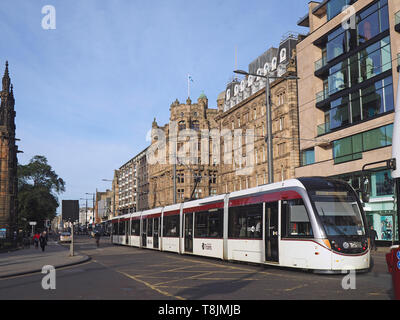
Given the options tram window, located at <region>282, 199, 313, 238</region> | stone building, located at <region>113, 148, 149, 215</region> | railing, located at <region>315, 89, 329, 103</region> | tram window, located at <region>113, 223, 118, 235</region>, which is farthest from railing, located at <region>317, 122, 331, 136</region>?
stone building, located at <region>113, 148, 149, 215</region>

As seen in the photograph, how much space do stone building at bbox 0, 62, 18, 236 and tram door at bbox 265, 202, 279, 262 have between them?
46062 mm

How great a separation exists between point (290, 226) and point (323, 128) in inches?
1061

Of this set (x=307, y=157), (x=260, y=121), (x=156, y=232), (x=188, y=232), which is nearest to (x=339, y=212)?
(x=188, y=232)

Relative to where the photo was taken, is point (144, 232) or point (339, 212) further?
point (144, 232)

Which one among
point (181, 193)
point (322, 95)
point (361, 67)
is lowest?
point (181, 193)

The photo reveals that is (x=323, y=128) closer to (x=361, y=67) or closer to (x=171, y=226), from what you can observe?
(x=361, y=67)

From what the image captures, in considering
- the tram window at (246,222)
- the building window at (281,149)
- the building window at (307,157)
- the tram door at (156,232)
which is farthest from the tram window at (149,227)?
the building window at (281,149)

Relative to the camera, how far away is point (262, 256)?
16.5 metres

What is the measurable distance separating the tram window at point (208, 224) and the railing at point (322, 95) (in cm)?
2181

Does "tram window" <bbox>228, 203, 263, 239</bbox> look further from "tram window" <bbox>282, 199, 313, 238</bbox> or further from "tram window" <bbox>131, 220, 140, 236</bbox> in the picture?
"tram window" <bbox>131, 220, 140, 236</bbox>

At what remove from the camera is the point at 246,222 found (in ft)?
59.0

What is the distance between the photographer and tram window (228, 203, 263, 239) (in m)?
17.1
